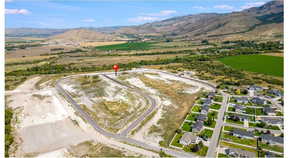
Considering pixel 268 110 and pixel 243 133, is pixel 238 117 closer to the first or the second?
pixel 243 133

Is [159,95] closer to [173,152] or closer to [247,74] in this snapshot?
[173,152]

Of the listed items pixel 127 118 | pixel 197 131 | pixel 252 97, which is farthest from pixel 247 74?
pixel 127 118

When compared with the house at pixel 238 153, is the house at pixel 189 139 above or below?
above

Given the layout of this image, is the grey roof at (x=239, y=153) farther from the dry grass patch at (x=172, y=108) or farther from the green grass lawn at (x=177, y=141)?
the dry grass patch at (x=172, y=108)

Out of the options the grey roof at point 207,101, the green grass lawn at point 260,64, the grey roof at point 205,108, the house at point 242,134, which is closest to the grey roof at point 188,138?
the house at point 242,134

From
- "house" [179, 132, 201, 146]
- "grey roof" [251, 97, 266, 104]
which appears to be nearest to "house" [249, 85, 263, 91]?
"grey roof" [251, 97, 266, 104]
